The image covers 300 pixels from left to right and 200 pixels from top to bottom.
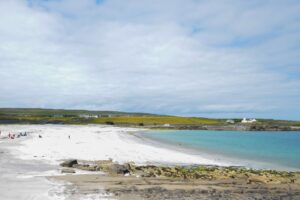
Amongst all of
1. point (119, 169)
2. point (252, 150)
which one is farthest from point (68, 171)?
point (252, 150)

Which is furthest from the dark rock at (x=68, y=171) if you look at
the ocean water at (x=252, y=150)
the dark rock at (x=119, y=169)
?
the ocean water at (x=252, y=150)

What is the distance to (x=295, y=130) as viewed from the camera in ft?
522

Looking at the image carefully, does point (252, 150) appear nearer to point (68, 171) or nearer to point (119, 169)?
point (119, 169)

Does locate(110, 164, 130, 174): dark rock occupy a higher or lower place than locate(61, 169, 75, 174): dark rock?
higher

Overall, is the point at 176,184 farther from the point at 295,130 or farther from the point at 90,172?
the point at 295,130

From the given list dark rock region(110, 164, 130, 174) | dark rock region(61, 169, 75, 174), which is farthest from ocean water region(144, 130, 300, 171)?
dark rock region(61, 169, 75, 174)

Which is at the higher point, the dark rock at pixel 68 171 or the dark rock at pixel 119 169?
the dark rock at pixel 119 169

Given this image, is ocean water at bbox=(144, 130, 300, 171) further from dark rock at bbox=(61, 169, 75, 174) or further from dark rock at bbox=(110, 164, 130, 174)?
dark rock at bbox=(61, 169, 75, 174)

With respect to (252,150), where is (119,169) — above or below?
above

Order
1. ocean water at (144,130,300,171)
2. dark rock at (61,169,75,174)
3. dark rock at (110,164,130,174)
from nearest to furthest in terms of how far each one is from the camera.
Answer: dark rock at (110,164,130,174), dark rock at (61,169,75,174), ocean water at (144,130,300,171)

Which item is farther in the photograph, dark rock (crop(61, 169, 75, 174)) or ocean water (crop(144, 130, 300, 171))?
ocean water (crop(144, 130, 300, 171))

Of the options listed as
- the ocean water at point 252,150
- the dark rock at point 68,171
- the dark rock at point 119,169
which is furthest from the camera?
the ocean water at point 252,150

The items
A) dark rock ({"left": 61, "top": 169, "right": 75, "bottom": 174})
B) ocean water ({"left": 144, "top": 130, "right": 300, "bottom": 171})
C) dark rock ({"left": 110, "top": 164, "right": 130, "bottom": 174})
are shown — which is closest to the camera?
dark rock ({"left": 110, "top": 164, "right": 130, "bottom": 174})

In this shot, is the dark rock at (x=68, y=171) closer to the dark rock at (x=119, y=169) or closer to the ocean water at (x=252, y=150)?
the dark rock at (x=119, y=169)
